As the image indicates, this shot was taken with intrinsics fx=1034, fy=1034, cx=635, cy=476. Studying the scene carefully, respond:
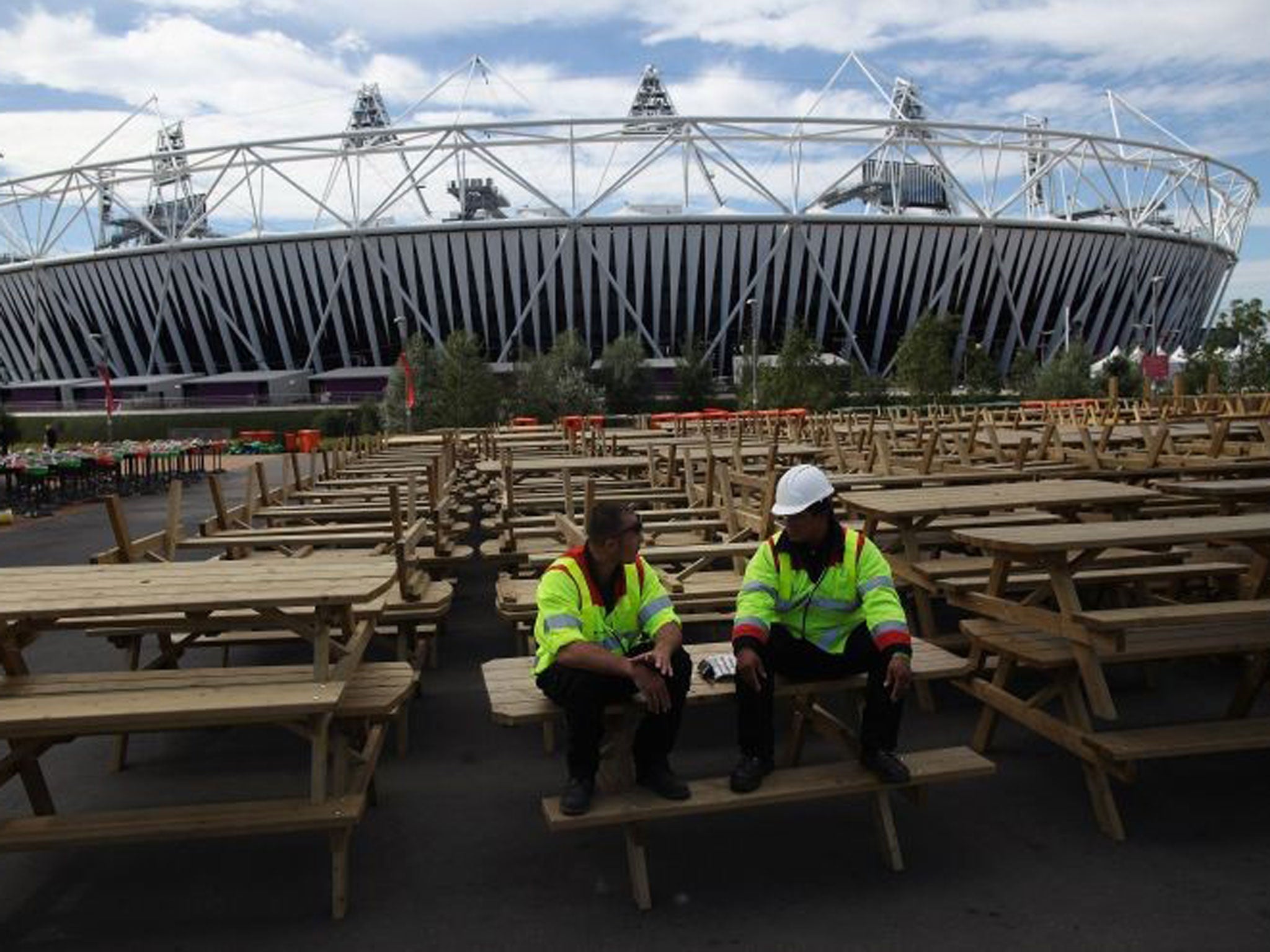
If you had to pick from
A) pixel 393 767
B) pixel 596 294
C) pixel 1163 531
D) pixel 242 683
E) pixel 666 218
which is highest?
pixel 666 218

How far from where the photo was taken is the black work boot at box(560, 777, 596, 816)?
375 cm

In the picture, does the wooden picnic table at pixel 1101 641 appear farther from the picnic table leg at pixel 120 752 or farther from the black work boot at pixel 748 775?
the picnic table leg at pixel 120 752

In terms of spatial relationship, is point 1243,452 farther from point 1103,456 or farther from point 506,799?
point 506,799

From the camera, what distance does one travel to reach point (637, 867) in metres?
3.80

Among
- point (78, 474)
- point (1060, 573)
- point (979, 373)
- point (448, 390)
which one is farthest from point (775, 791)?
point (979, 373)

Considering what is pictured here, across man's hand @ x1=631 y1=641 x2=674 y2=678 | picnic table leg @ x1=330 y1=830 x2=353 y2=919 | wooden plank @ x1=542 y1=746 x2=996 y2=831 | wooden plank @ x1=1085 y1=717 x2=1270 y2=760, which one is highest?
man's hand @ x1=631 y1=641 x2=674 y2=678

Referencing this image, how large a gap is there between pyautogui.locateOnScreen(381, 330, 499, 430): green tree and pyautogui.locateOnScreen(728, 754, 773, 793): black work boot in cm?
3899

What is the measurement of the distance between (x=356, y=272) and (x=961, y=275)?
3905 cm

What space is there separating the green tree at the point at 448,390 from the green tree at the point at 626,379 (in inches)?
365

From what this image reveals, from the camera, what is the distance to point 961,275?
67438mm

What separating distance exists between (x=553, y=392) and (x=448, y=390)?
6.79m

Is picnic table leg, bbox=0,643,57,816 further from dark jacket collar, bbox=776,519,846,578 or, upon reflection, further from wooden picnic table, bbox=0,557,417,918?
dark jacket collar, bbox=776,519,846,578

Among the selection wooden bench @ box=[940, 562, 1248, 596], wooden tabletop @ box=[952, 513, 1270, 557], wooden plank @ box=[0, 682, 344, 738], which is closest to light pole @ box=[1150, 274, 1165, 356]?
wooden bench @ box=[940, 562, 1248, 596]

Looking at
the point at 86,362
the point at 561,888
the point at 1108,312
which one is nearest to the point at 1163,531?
the point at 561,888
